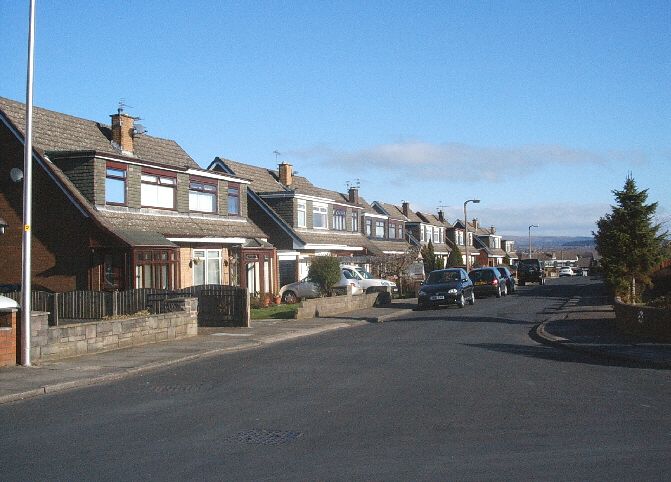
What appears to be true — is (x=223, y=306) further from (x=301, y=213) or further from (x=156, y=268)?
(x=301, y=213)

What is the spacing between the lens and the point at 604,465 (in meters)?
6.76

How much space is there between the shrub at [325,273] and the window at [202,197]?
Result: 521 cm

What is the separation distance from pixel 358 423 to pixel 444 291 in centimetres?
2259

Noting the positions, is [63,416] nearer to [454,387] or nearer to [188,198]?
[454,387]

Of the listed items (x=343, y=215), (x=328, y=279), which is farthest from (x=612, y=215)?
(x=343, y=215)

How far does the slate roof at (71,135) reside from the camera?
27.3 m

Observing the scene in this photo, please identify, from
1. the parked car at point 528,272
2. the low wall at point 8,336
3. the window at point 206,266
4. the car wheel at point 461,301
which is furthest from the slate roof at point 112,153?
the parked car at point 528,272

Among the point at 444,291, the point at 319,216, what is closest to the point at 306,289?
the point at 444,291

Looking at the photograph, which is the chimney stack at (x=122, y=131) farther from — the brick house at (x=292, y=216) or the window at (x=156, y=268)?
the brick house at (x=292, y=216)

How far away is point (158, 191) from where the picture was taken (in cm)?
2948

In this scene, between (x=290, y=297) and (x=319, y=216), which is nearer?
(x=290, y=297)

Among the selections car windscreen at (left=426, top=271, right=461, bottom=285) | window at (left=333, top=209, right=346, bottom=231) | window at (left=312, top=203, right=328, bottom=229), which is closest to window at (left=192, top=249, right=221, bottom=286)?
car windscreen at (left=426, top=271, right=461, bottom=285)

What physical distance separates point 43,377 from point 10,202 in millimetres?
16414

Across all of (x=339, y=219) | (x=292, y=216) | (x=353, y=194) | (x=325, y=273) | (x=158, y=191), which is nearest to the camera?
(x=158, y=191)
